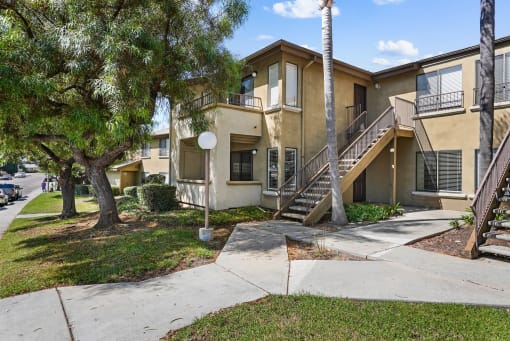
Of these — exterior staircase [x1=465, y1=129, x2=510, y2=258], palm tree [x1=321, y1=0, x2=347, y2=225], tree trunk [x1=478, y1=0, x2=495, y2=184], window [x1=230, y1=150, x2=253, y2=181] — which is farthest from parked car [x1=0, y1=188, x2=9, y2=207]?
tree trunk [x1=478, y1=0, x2=495, y2=184]

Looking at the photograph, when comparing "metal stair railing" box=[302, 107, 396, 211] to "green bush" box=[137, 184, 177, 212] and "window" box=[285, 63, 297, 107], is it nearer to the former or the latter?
"window" box=[285, 63, 297, 107]

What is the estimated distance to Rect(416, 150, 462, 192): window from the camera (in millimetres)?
12219

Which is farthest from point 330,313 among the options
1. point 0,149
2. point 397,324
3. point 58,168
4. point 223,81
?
point 58,168

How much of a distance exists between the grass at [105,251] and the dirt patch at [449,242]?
5251 mm

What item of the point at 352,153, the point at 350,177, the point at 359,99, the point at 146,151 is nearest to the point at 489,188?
the point at 350,177

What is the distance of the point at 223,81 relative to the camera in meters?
10.6

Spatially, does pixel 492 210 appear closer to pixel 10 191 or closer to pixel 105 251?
pixel 105 251

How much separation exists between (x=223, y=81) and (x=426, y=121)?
9.39 metres

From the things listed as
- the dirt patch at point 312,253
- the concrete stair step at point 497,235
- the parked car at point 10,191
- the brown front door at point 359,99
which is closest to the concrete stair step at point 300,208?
the dirt patch at point 312,253

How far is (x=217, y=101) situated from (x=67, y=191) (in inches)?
377

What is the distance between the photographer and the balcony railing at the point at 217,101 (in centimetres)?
1085

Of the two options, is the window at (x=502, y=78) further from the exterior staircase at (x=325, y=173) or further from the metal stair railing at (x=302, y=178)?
the metal stair railing at (x=302, y=178)

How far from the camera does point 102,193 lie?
35.2 feet

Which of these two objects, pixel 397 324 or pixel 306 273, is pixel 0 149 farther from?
pixel 397 324
